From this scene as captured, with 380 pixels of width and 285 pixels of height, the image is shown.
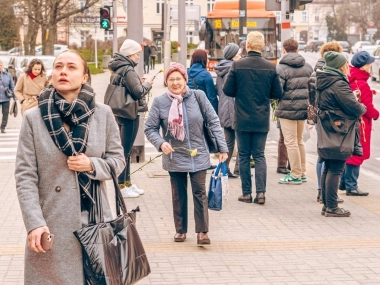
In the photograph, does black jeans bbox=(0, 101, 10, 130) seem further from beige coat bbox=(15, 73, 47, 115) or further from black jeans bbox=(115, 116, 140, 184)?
Result: black jeans bbox=(115, 116, 140, 184)

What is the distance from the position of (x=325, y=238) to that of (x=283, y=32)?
8.35 meters

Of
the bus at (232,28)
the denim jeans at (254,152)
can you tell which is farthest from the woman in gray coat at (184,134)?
the bus at (232,28)

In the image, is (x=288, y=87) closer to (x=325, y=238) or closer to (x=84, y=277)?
(x=325, y=238)

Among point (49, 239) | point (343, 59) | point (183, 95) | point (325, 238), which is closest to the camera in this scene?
point (49, 239)

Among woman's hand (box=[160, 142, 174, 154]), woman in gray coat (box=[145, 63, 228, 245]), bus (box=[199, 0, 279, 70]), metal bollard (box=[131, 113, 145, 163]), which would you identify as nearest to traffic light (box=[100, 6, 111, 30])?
bus (box=[199, 0, 279, 70])

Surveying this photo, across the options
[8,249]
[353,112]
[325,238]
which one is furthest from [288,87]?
[8,249]

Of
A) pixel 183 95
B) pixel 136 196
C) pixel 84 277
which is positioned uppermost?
pixel 183 95

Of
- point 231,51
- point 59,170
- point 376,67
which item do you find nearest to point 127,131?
point 231,51

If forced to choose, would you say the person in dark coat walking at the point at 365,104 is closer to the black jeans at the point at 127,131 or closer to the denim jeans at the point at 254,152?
the denim jeans at the point at 254,152

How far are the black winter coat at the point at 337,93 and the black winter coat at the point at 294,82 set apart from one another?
1.72 metres

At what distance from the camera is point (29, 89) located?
47.5 feet

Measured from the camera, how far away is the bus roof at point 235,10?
33.0 meters

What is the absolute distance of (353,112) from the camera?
351 inches

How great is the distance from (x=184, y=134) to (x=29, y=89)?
7.40 m
